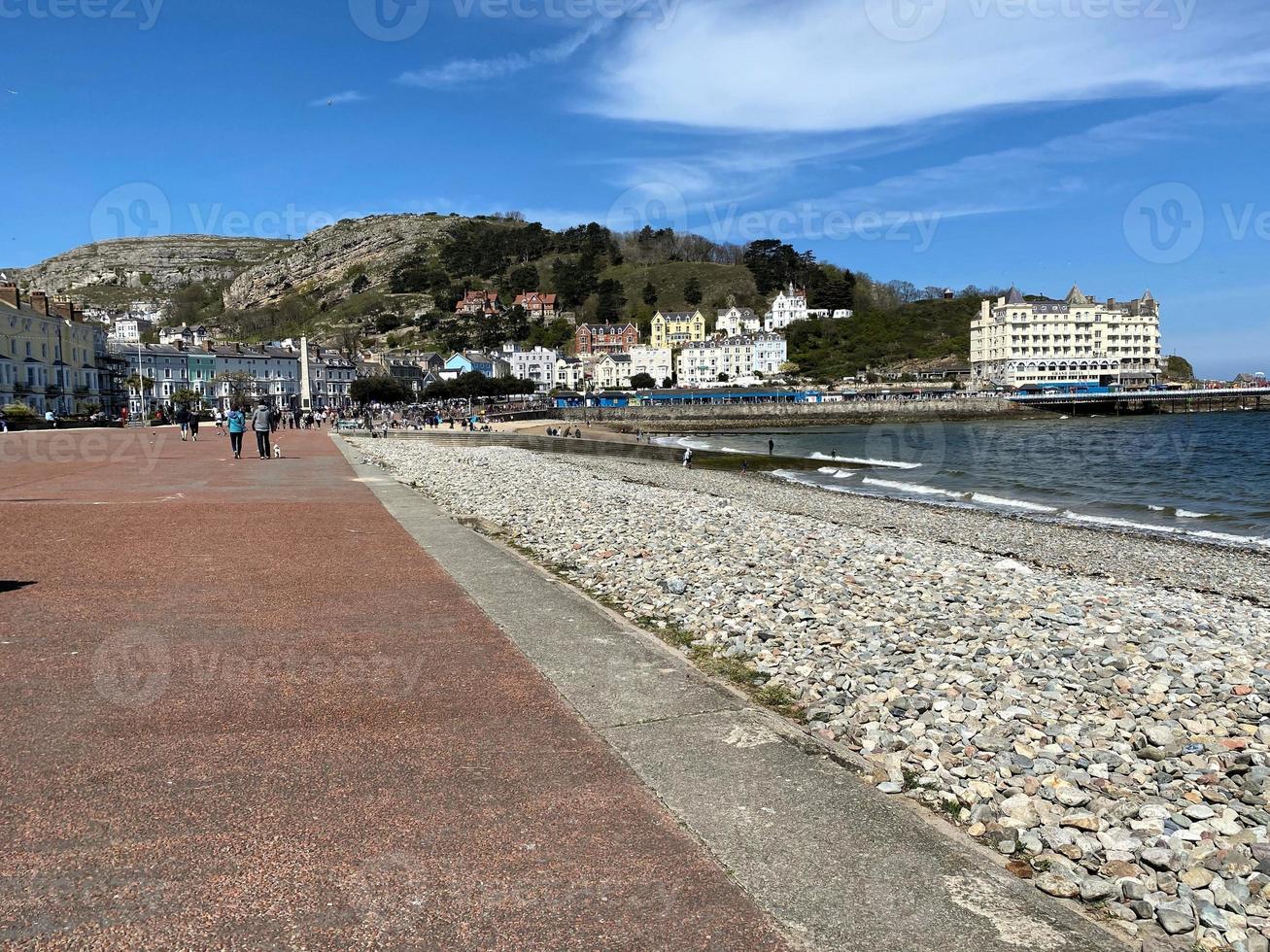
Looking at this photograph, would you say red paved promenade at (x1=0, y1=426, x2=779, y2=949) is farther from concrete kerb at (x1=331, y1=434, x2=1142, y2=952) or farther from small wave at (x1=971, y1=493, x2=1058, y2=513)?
small wave at (x1=971, y1=493, x2=1058, y2=513)

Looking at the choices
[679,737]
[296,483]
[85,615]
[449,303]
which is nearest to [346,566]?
[85,615]

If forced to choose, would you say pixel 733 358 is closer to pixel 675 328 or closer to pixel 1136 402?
pixel 675 328

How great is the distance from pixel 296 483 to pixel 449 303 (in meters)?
172

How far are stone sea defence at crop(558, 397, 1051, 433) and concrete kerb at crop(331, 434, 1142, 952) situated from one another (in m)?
84.2

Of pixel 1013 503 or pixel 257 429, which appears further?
pixel 1013 503

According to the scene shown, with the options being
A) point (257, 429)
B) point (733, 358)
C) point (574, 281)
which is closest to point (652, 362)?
point (733, 358)

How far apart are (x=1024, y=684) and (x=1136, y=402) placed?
128480mm

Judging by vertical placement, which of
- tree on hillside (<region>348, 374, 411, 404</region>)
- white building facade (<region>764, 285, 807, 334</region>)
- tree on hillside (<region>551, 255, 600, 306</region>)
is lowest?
tree on hillside (<region>348, 374, 411, 404</region>)

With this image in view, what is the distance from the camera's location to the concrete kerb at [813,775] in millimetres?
2842

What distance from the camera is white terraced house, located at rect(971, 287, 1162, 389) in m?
137

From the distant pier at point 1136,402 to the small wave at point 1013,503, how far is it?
9078 centimetres

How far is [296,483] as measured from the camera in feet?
55.8

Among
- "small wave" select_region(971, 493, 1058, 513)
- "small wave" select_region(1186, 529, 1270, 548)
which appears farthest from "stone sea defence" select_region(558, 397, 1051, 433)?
"small wave" select_region(1186, 529, 1270, 548)

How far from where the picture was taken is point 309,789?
3.73m
